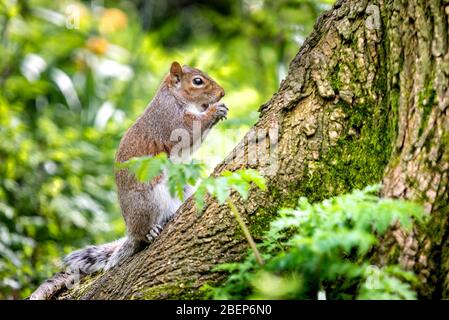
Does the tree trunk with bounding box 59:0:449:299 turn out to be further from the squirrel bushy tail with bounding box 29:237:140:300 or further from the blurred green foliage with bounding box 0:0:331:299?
the blurred green foliage with bounding box 0:0:331:299

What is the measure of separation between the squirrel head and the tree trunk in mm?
1625

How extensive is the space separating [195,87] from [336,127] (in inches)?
77.8

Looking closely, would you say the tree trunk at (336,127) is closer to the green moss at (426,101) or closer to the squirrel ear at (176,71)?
the green moss at (426,101)

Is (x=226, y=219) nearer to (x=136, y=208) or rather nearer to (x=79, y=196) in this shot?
(x=136, y=208)

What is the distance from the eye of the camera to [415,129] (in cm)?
246

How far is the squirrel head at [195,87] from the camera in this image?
15.3 feet

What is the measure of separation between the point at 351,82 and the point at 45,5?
283 inches

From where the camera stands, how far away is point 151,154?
13.2 feet

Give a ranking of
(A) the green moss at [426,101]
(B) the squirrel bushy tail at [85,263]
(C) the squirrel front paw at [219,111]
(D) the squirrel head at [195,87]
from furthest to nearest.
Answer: (D) the squirrel head at [195,87] < (C) the squirrel front paw at [219,111] < (B) the squirrel bushy tail at [85,263] < (A) the green moss at [426,101]

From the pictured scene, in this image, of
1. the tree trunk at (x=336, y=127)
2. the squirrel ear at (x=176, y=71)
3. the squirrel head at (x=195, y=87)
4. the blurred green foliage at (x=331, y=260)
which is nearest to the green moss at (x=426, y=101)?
the tree trunk at (x=336, y=127)

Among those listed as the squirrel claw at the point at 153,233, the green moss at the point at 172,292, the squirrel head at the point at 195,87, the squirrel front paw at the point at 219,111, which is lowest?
the green moss at the point at 172,292

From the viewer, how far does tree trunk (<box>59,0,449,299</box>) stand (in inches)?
98.5

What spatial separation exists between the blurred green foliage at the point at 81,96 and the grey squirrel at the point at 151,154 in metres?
0.26
